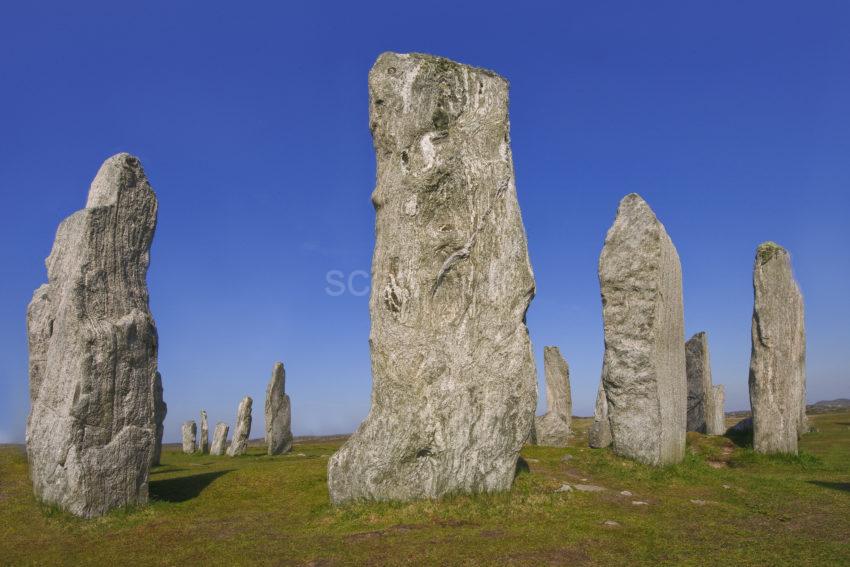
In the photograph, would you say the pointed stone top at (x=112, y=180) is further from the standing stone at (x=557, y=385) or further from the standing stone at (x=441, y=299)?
the standing stone at (x=557, y=385)

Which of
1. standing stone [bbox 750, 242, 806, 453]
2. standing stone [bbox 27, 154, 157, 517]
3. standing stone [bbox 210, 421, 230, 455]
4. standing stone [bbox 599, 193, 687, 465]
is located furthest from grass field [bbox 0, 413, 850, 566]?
standing stone [bbox 210, 421, 230, 455]

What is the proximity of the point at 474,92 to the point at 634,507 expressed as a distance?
30.1 ft

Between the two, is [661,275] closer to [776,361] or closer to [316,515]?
[776,361]

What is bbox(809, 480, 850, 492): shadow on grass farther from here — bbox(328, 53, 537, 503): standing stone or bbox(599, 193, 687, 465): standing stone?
bbox(328, 53, 537, 503): standing stone

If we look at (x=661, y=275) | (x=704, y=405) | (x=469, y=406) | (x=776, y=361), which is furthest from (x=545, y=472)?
(x=704, y=405)

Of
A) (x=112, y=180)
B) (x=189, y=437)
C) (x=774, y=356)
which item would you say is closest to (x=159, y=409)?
(x=112, y=180)

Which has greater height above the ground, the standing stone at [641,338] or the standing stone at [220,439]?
the standing stone at [641,338]

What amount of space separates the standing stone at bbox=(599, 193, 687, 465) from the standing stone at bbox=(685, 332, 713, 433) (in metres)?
10.4

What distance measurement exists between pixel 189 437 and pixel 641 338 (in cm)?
2591

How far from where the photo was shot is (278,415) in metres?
29.6

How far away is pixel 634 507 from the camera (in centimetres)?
1302

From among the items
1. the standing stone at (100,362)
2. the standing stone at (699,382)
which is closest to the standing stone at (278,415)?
the standing stone at (100,362)

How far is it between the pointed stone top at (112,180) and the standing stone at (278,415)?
16.2 m

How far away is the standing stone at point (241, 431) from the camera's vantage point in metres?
29.5
